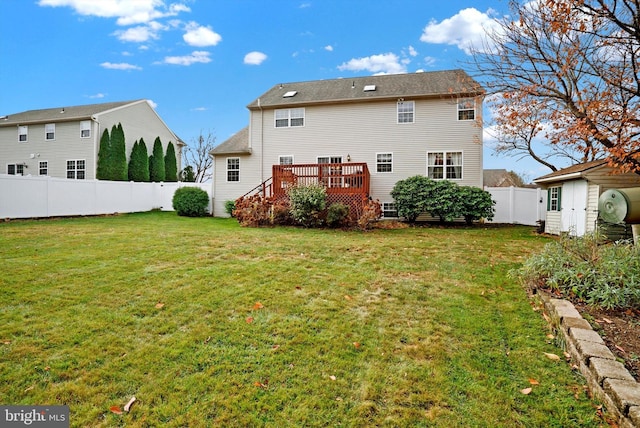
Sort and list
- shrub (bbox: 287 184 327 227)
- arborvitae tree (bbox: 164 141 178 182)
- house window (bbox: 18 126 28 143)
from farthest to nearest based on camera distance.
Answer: arborvitae tree (bbox: 164 141 178 182) → house window (bbox: 18 126 28 143) → shrub (bbox: 287 184 327 227)

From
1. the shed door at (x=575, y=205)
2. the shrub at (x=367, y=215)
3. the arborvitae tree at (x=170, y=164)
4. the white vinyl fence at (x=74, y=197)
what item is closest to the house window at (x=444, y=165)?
the shed door at (x=575, y=205)

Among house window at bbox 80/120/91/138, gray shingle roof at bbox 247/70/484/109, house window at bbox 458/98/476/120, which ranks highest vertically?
gray shingle roof at bbox 247/70/484/109

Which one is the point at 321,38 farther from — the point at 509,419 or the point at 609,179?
the point at 509,419

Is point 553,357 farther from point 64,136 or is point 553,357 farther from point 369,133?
point 64,136

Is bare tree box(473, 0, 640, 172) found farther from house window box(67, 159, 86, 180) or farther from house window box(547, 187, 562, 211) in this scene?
house window box(67, 159, 86, 180)

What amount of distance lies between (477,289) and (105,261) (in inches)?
239

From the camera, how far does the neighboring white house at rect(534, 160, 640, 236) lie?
382 inches

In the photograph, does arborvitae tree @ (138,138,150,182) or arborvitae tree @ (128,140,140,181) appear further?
arborvitae tree @ (138,138,150,182)

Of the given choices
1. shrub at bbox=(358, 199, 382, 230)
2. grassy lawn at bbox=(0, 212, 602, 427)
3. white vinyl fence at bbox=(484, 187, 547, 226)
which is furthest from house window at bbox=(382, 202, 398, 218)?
grassy lawn at bbox=(0, 212, 602, 427)

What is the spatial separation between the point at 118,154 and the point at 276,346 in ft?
71.1

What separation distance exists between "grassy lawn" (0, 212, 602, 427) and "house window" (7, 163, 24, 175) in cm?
2153

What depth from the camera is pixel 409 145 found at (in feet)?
48.7

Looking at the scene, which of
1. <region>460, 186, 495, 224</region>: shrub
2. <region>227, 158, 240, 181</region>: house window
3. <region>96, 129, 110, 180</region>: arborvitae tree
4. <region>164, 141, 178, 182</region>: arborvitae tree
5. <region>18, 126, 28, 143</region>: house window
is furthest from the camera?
<region>164, 141, 178, 182</region>: arborvitae tree

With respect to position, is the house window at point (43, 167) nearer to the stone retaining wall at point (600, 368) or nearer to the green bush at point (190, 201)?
the green bush at point (190, 201)
